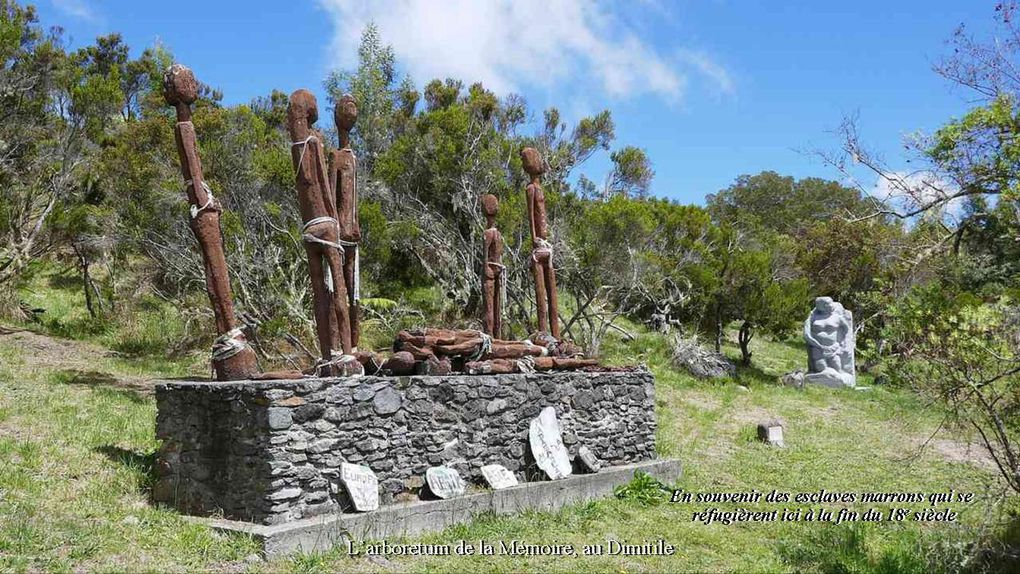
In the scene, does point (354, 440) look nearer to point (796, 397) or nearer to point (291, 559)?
point (291, 559)

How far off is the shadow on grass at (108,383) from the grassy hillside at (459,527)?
4 centimetres

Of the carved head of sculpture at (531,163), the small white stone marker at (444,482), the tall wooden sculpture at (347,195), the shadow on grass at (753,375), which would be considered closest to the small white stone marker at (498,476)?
the small white stone marker at (444,482)

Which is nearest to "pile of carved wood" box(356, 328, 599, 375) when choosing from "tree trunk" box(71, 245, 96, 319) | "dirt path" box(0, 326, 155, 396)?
"dirt path" box(0, 326, 155, 396)

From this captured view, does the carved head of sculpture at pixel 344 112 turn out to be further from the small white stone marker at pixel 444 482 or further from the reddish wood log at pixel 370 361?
the small white stone marker at pixel 444 482

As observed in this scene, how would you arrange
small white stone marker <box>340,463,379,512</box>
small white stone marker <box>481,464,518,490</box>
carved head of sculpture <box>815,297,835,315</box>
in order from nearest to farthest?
small white stone marker <box>340,463,379,512</box> → small white stone marker <box>481,464,518,490</box> → carved head of sculpture <box>815,297,835,315</box>

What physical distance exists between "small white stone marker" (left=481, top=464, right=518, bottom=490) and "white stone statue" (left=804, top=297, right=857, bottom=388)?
13870 millimetres

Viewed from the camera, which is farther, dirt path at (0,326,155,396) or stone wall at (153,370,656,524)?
dirt path at (0,326,155,396)

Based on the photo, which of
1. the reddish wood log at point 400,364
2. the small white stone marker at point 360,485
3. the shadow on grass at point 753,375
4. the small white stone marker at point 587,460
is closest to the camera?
the small white stone marker at point 360,485

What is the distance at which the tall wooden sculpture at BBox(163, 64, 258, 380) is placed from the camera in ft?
21.9

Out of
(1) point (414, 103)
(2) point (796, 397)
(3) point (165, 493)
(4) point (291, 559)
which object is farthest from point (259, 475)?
(1) point (414, 103)

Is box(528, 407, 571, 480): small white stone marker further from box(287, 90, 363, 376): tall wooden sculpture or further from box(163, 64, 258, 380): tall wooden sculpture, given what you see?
box(163, 64, 258, 380): tall wooden sculpture

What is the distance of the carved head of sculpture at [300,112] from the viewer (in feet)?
22.5

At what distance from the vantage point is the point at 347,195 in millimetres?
7383

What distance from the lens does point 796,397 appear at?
17016mm
